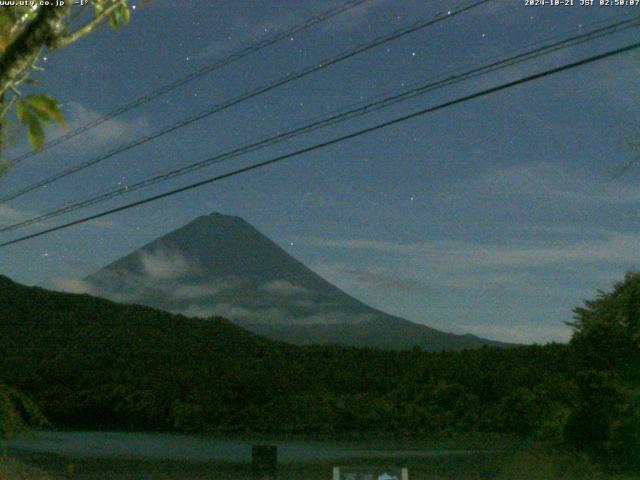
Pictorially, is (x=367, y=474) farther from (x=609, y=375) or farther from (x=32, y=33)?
(x=609, y=375)

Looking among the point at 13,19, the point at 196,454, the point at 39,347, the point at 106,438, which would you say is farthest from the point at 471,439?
the point at 39,347

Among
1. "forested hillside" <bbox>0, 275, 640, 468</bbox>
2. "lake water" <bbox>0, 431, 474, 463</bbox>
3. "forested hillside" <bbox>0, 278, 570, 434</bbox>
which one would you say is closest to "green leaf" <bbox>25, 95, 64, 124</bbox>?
"lake water" <bbox>0, 431, 474, 463</bbox>

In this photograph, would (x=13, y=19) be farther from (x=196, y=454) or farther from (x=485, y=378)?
(x=485, y=378)

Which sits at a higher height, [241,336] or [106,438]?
[241,336]

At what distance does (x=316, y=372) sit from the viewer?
31.7 metres

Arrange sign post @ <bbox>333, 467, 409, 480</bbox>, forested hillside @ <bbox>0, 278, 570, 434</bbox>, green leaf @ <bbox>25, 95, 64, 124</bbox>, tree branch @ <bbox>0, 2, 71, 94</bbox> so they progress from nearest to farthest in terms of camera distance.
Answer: green leaf @ <bbox>25, 95, 64, 124</bbox>, tree branch @ <bbox>0, 2, 71, 94</bbox>, sign post @ <bbox>333, 467, 409, 480</bbox>, forested hillside @ <bbox>0, 278, 570, 434</bbox>

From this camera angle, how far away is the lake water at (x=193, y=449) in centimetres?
1895

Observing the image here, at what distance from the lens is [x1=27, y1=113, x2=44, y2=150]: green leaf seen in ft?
15.2

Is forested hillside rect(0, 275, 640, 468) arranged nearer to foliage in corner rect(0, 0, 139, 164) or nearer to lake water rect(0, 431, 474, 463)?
lake water rect(0, 431, 474, 463)

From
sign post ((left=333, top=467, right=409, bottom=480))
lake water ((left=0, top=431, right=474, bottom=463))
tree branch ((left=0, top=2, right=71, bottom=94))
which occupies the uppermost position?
tree branch ((left=0, top=2, right=71, bottom=94))

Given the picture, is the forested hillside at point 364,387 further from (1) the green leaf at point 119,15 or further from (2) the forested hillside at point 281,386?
(1) the green leaf at point 119,15

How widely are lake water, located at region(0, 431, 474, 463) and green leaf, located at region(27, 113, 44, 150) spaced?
1297 centimetres

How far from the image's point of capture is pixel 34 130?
4.63m

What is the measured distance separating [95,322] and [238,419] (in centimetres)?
2380
